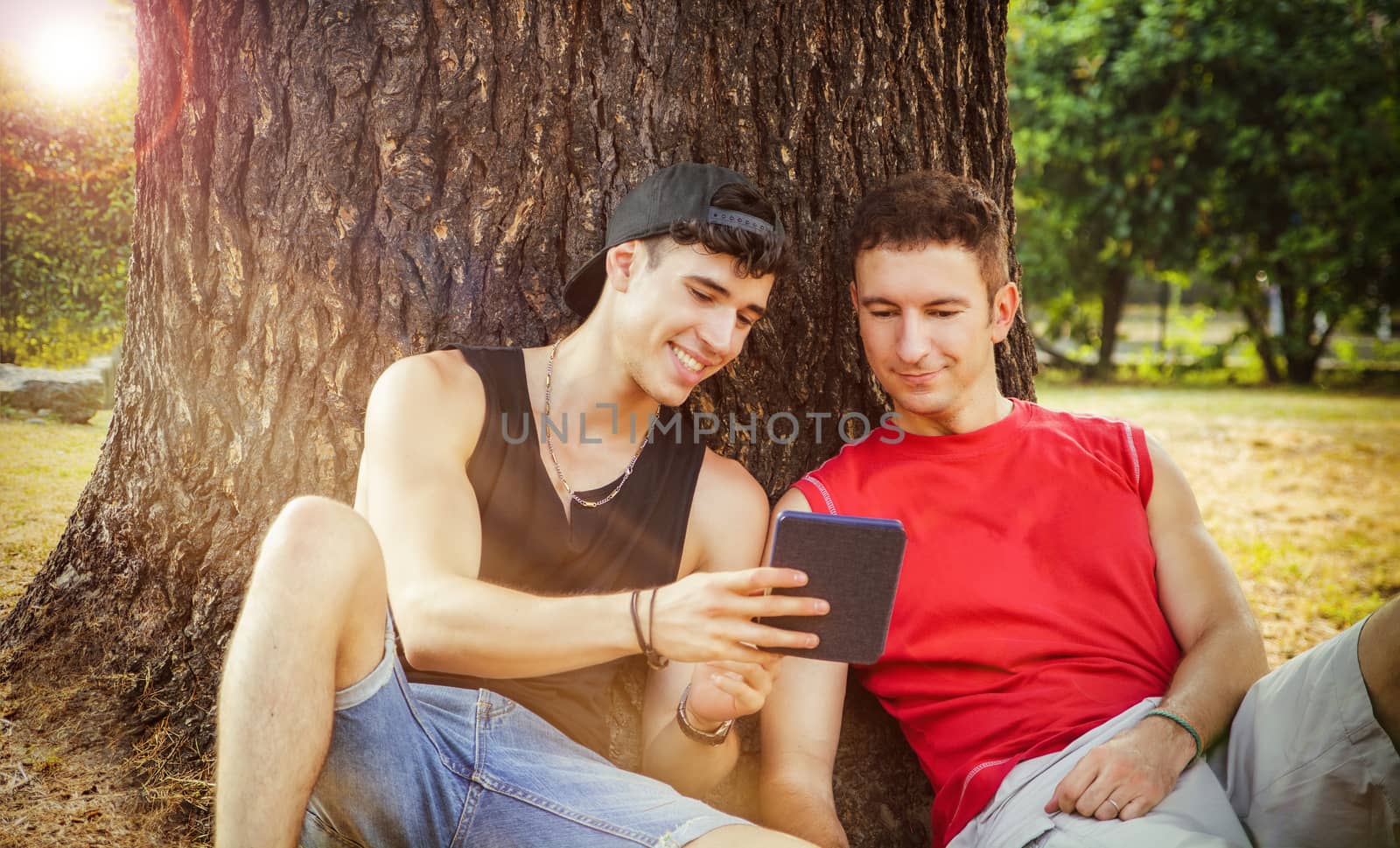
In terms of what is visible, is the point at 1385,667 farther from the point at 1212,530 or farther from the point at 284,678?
the point at 1212,530

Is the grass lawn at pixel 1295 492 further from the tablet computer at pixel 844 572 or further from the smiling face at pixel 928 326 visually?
the tablet computer at pixel 844 572

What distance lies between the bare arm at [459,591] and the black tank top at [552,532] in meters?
0.10

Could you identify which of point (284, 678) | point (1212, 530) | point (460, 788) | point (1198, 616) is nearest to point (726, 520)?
point (460, 788)

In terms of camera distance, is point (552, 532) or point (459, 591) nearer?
point (459, 591)

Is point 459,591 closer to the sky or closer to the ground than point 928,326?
closer to the ground

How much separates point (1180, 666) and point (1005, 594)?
50 centimetres

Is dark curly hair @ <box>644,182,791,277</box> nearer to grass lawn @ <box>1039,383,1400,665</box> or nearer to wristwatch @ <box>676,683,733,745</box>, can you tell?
wristwatch @ <box>676,683,733,745</box>

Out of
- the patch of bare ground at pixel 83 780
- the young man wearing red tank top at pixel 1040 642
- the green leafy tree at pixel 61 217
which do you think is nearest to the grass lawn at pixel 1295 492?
the young man wearing red tank top at pixel 1040 642

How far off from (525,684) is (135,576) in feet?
4.80

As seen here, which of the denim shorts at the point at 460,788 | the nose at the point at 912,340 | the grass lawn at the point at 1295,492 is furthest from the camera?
the grass lawn at the point at 1295,492

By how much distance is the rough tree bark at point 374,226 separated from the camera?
280cm

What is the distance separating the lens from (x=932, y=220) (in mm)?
2770

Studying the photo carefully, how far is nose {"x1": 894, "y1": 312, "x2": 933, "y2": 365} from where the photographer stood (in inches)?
107

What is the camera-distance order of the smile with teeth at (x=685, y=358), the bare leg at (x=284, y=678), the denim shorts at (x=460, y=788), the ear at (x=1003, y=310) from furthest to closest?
the ear at (x=1003, y=310) < the smile with teeth at (x=685, y=358) < the denim shorts at (x=460, y=788) < the bare leg at (x=284, y=678)
